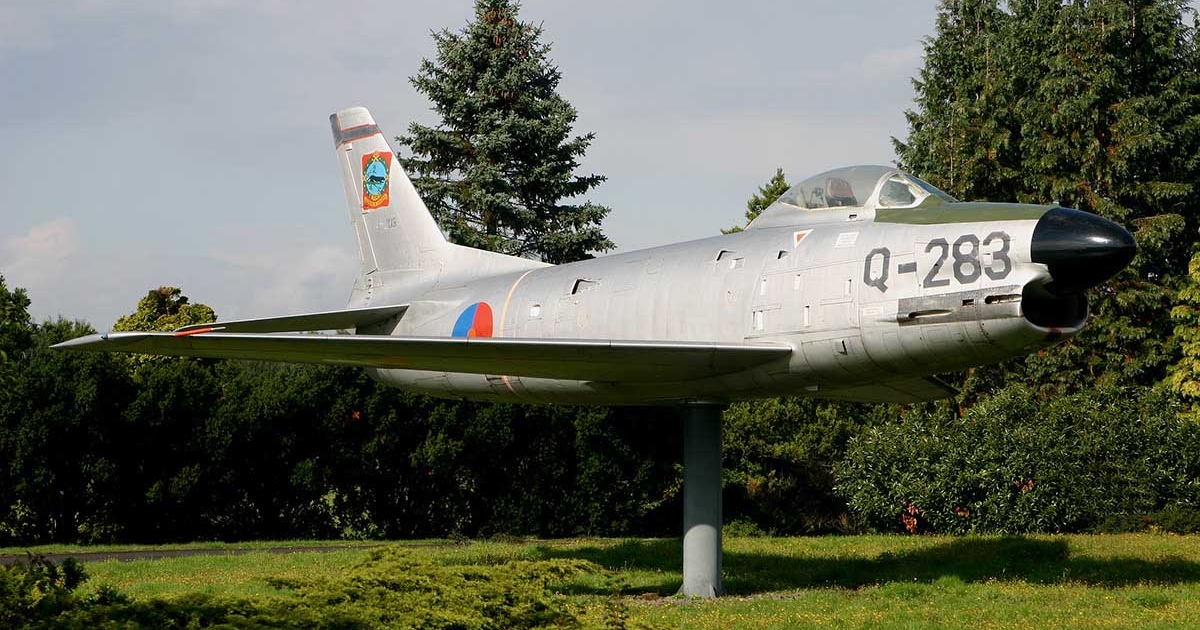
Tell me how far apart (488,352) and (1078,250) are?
255 inches

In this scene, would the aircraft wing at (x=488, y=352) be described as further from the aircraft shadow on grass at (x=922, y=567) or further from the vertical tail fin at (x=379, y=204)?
the vertical tail fin at (x=379, y=204)

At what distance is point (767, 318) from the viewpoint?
12914 millimetres

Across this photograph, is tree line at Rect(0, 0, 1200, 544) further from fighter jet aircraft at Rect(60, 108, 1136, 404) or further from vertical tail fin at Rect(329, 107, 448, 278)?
fighter jet aircraft at Rect(60, 108, 1136, 404)

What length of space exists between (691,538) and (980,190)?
84.1 feet

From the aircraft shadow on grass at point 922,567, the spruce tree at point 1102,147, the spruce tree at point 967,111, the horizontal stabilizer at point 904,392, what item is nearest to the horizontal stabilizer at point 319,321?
the aircraft shadow on grass at point 922,567

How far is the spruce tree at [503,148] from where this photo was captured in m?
34.7

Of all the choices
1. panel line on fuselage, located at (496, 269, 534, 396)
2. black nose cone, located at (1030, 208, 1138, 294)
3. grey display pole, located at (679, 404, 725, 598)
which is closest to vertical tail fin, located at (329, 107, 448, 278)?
panel line on fuselage, located at (496, 269, 534, 396)

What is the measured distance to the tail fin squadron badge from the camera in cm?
2033

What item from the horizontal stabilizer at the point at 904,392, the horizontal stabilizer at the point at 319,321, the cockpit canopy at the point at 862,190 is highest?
the cockpit canopy at the point at 862,190

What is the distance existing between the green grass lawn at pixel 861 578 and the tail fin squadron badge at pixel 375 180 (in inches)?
246

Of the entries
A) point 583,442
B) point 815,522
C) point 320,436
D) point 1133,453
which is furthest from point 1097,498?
point 320,436

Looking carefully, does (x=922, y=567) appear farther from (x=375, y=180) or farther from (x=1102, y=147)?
(x=1102, y=147)

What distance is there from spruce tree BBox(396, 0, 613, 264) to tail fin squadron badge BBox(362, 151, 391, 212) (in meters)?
13.2

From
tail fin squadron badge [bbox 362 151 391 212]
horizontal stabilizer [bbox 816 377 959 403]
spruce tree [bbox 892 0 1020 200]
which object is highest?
spruce tree [bbox 892 0 1020 200]
